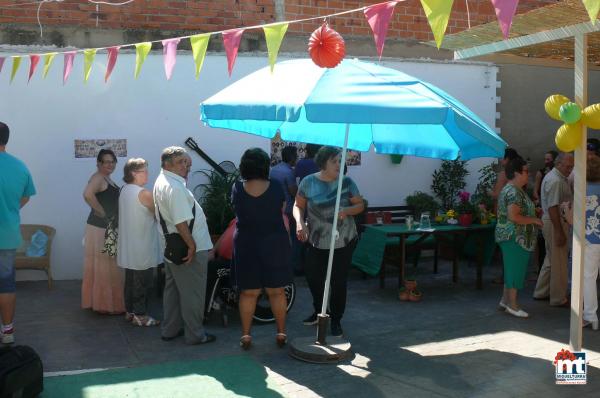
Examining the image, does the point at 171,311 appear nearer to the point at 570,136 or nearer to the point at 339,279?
the point at 339,279

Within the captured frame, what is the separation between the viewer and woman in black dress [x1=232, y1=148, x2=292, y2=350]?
557 cm

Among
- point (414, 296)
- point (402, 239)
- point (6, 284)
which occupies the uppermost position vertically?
point (402, 239)

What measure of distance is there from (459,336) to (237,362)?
2.11 m

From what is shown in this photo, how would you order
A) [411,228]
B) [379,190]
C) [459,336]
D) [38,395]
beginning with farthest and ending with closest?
[379,190]
[411,228]
[459,336]
[38,395]

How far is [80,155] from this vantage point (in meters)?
8.58

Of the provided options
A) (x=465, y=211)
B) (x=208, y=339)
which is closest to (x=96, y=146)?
(x=208, y=339)

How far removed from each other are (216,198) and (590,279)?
438 centimetres

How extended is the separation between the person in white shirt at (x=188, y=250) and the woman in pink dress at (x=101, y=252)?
1.10 m

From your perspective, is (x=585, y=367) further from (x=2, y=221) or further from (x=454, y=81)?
(x=454, y=81)

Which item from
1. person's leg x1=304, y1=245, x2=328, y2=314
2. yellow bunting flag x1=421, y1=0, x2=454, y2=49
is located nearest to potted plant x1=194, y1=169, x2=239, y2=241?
person's leg x1=304, y1=245, x2=328, y2=314

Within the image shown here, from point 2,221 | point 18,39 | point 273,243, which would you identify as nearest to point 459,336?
point 273,243

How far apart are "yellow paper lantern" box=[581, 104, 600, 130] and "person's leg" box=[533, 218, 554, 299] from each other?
8.85ft

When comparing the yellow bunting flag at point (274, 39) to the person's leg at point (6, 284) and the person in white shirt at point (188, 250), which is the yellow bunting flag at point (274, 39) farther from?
the person's leg at point (6, 284)

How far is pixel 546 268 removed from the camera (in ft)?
25.0
